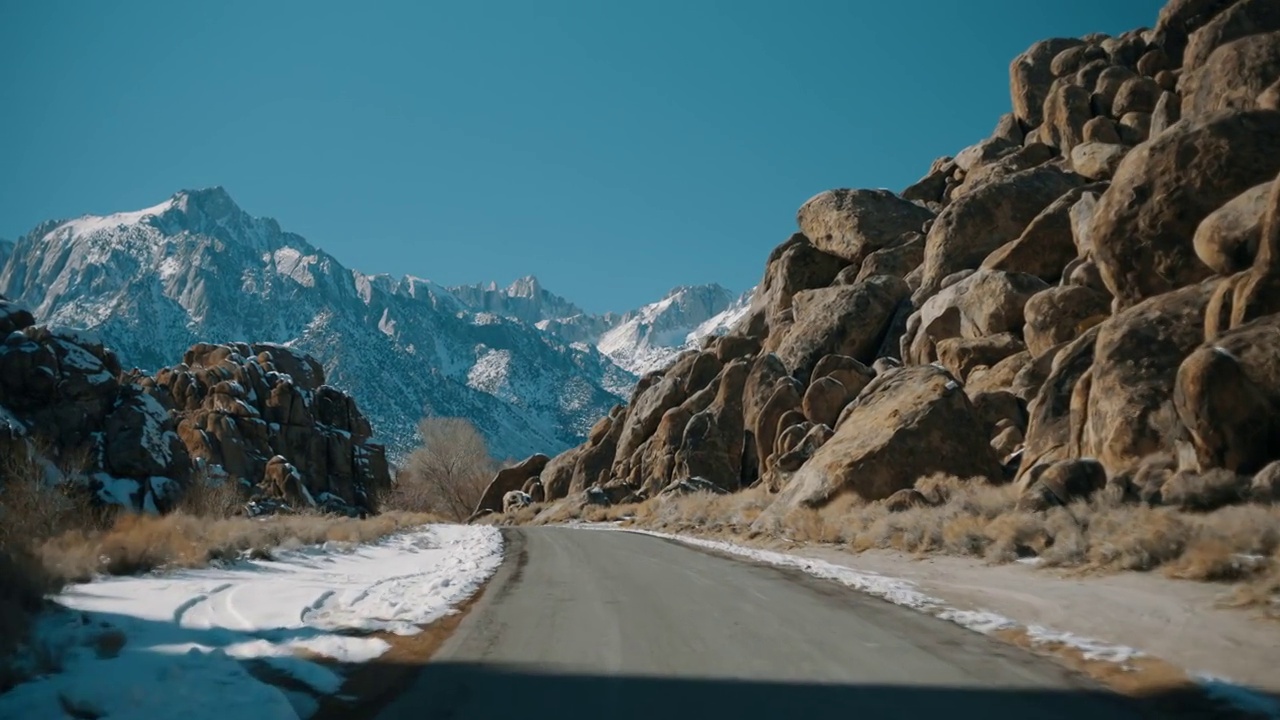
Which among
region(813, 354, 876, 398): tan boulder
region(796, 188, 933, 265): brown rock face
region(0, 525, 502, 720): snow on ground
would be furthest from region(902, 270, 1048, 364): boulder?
region(0, 525, 502, 720): snow on ground

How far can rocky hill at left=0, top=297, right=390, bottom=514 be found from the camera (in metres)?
27.0

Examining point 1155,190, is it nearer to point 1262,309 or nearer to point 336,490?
point 1262,309

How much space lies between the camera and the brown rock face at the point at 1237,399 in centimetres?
1281

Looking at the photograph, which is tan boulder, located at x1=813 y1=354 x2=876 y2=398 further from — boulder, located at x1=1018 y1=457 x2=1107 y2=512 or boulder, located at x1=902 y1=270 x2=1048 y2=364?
boulder, located at x1=1018 y1=457 x2=1107 y2=512

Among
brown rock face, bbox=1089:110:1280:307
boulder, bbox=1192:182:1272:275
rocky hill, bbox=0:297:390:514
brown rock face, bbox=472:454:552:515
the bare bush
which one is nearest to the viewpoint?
boulder, bbox=1192:182:1272:275

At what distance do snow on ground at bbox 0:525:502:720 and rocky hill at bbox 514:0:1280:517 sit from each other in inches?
463

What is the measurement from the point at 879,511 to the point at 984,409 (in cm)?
765

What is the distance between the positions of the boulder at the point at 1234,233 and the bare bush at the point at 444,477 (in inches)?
2643

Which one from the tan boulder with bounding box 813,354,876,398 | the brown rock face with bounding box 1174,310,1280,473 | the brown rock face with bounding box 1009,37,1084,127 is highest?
the brown rock face with bounding box 1009,37,1084,127

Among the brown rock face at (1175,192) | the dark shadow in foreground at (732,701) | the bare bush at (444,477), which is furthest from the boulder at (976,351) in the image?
the bare bush at (444,477)

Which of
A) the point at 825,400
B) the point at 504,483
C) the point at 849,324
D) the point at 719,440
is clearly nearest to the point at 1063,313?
the point at 825,400

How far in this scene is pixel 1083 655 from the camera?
719cm

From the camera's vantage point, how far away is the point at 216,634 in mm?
7578

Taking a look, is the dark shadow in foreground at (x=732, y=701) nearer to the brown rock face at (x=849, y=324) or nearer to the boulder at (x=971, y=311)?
the boulder at (x=971, y=311)
